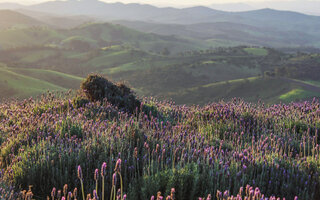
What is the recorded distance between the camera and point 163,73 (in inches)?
3839

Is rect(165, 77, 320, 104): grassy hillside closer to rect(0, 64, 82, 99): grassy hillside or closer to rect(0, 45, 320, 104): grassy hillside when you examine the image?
rect(0, 45, 320, 104): grassy hillside

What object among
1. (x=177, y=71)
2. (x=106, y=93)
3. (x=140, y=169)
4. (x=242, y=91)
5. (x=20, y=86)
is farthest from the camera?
(x=177, y=71)

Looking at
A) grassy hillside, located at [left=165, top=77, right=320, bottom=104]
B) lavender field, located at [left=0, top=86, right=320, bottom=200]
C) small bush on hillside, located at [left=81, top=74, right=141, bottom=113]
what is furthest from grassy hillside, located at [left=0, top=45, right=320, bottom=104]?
lavender field, located at [left=0, top=86, right=320, bottom=200]

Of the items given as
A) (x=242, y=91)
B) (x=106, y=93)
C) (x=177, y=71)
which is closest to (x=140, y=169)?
(x=106, y=93)

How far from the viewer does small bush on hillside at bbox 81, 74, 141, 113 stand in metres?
8.09

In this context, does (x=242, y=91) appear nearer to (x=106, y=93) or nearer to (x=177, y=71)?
(x=177, y=71)

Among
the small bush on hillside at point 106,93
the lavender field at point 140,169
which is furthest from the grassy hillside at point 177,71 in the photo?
the lavender field at point 140,169

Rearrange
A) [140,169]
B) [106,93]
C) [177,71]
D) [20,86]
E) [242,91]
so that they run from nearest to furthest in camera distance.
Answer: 1. [140,169]
2. [106,93]
3. [20,86]
4. [242,91]
5. [177,71]

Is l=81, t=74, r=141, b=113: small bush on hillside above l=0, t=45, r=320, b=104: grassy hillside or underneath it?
above

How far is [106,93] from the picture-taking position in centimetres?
816

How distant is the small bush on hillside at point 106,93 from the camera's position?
809cm

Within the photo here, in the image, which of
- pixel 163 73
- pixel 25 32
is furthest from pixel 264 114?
pixel 25 32

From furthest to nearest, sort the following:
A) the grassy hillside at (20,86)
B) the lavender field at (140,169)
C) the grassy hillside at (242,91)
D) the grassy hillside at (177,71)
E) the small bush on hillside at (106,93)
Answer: the grassy hillside at (177,71) → the grassy hillside at (242,91) → the grassy hillside at (20,86) → the small bush on hillside at (106,93) → the lavender field at (140,169)

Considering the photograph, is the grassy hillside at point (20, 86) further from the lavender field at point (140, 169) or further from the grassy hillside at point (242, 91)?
the lavender field at point (140, 169)
